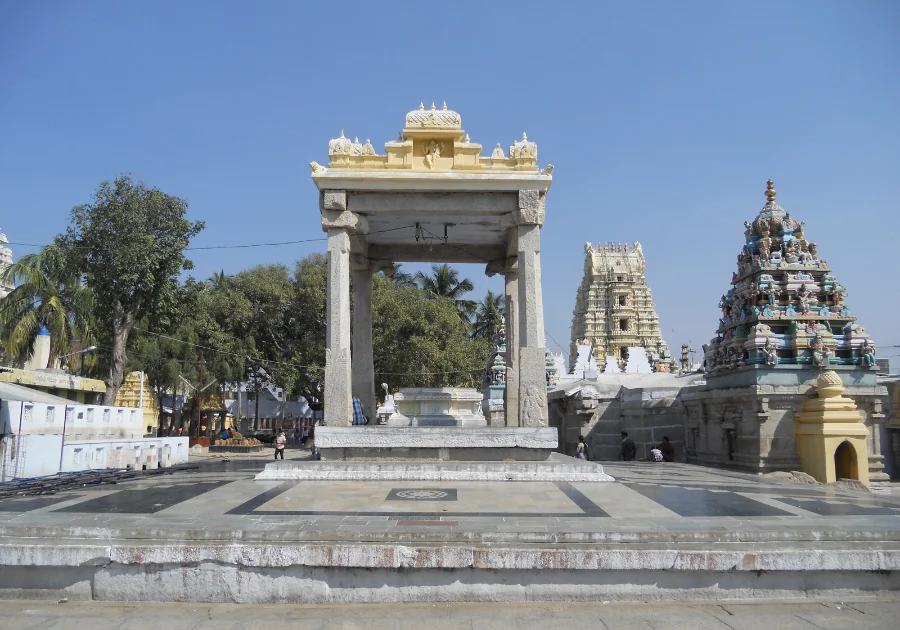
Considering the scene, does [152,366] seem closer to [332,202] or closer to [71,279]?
[71,279]

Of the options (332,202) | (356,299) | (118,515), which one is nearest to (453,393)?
(356,299)

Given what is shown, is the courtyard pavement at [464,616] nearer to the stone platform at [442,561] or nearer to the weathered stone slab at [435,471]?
the stone platform at [442,561]

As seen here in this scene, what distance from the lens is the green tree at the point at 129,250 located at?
2339cm

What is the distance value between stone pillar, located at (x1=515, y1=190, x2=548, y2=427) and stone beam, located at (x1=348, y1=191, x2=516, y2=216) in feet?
1.27

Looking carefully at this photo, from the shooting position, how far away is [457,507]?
287 inches

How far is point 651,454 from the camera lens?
725 inches

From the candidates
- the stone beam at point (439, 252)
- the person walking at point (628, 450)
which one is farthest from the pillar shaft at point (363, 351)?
the person walking at point (628, 450)

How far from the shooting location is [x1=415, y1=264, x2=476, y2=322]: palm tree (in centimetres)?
5031

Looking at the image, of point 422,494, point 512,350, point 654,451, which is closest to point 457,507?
point 422,494

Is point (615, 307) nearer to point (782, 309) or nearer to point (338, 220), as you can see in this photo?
point (782, 309)

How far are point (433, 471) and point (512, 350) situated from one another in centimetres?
412

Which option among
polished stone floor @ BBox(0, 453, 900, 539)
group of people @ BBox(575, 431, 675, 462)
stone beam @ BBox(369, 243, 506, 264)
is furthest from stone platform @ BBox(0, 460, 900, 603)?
group of people @ BBox(575, 431, 675, 462)

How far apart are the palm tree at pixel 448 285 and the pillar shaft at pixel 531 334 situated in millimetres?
37786

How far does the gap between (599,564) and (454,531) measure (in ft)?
4.00
